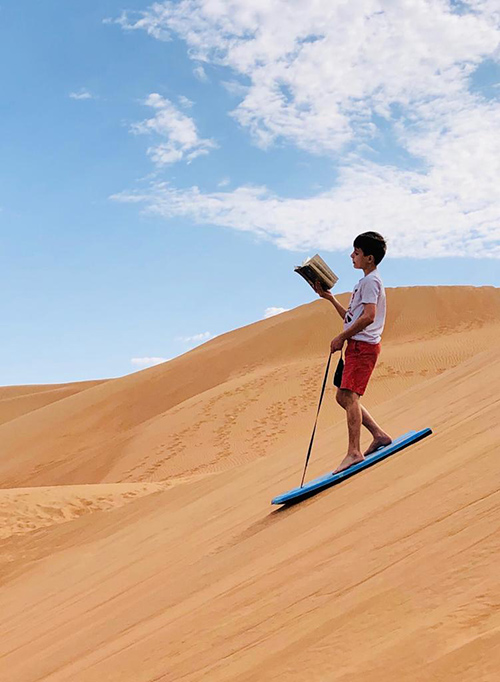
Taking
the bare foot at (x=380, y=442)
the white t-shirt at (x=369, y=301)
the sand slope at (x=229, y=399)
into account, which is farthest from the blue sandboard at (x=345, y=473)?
the sand slope at (x=229, y=399)

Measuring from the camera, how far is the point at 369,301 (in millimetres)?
4625

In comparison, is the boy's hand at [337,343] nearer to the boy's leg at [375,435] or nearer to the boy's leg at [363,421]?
the boy's leg at [363,421]

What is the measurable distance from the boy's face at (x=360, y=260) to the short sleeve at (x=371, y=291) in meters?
0.13

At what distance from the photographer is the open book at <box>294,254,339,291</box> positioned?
4746 millimetres

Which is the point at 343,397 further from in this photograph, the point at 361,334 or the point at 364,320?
the point at 364,320

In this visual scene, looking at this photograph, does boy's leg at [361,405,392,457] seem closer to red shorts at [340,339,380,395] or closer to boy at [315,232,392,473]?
boy at [315,232,392,473]

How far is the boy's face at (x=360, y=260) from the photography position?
4.71m

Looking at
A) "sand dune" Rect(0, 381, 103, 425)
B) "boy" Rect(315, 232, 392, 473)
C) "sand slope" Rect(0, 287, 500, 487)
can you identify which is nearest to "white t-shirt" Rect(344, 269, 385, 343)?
"boy" Rect(315, 232, 392, 473)

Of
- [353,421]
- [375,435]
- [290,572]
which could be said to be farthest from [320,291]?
[290,572]

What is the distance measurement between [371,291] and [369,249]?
0.28m

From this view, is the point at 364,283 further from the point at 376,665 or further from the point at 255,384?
the point at 255,384

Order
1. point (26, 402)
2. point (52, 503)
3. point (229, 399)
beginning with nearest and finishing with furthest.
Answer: point (52, 503), point (229, 399), point (26, 402)

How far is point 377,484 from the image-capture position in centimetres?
391

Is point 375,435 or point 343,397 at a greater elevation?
point 343,397
